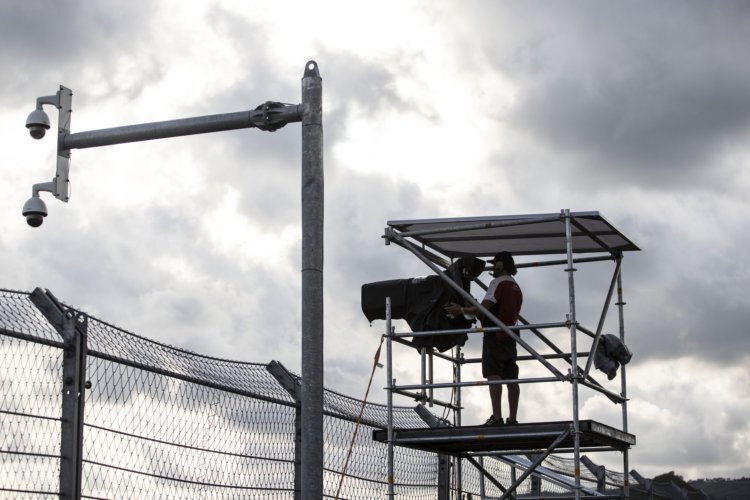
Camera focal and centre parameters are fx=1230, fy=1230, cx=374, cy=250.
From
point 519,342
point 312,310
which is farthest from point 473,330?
point 312,310

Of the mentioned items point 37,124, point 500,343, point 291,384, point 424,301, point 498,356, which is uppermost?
point 37,124

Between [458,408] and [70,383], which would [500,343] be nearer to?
[458,408]

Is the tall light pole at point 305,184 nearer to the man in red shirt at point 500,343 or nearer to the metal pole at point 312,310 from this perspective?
the metal pole at point 312,310

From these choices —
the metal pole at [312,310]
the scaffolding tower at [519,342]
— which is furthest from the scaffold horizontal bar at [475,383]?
the metal pole at [312,310]

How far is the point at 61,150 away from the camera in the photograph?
10.9 m

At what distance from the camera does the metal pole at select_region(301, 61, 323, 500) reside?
8289mm

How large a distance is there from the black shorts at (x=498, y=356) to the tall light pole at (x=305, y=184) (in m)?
2.09

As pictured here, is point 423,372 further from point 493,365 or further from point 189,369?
point 189,369

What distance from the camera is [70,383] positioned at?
27.9 ft

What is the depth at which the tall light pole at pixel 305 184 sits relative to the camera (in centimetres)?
830

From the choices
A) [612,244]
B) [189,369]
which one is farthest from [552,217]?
[189,369]

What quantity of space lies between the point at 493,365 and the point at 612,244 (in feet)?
6.88

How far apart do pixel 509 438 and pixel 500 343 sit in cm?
92

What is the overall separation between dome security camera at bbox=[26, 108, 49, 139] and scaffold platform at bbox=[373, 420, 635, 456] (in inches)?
161
